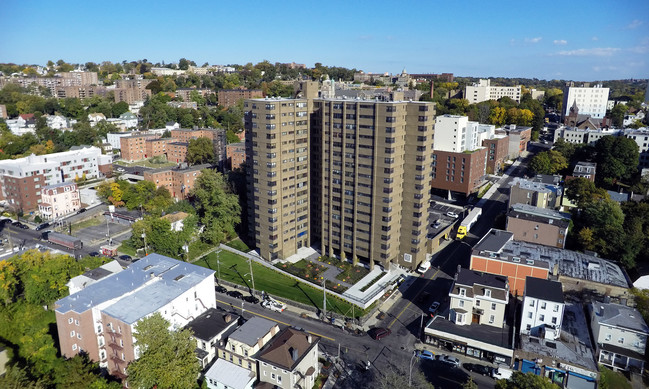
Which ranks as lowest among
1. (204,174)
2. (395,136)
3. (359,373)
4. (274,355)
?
(359,373)

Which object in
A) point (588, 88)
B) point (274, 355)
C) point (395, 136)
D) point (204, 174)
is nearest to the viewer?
point (274, 355)

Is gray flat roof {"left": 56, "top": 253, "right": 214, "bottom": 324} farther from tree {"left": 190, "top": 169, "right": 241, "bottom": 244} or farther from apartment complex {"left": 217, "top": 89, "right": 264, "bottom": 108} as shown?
apartment complex {"left": 217, "top": 89, "right": 264, "bottom": 108}

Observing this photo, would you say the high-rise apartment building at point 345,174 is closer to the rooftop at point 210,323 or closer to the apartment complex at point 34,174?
the rooftop at point 210,323

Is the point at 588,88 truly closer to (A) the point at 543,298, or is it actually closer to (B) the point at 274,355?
(A) the point at 543,298

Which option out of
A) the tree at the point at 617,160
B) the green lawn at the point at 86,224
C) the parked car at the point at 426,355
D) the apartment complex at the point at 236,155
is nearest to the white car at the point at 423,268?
the parked car at the point at 426,355

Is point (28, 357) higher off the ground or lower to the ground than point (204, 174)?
lower

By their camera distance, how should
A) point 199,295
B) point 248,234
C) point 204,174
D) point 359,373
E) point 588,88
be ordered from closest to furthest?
point 359,373 → point 199,295 → point 248,234 → point 204,174 → point 588,88

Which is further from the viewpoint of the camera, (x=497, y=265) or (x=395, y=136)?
(x=395, y=136)

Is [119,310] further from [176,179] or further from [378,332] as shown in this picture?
[176,179]

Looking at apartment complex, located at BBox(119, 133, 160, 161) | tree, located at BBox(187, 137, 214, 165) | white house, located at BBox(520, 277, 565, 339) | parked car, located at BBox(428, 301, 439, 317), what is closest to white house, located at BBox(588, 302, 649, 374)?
white house, located at BBox(520, 277, 565, 339)

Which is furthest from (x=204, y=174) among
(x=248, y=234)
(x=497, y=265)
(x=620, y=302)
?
(x=620, y=302)
